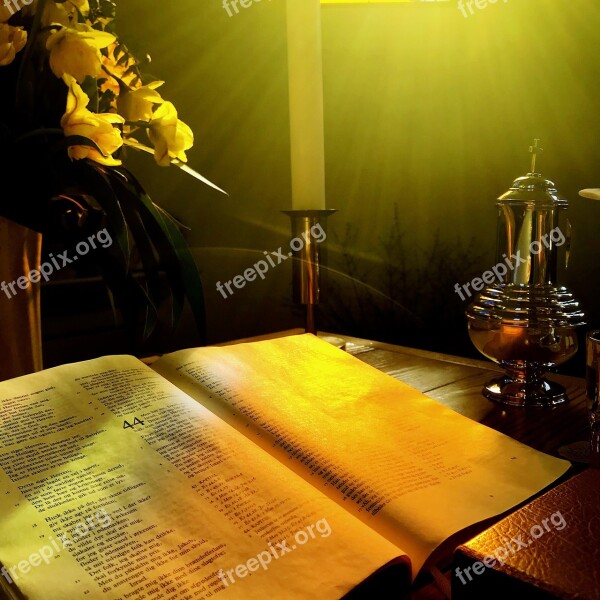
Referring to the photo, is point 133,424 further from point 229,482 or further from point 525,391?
point 525,391

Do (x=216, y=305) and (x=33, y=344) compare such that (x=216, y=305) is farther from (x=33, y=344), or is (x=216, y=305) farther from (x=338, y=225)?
(x=33, y=344)

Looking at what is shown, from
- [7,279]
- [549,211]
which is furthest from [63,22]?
[549,211]

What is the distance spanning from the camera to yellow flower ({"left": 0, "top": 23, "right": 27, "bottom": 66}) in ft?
1.68

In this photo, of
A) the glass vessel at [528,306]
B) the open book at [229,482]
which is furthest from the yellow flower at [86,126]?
the glass vessel at [528,306]

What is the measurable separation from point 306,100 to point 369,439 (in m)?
0.42

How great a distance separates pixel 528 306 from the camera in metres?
0.61

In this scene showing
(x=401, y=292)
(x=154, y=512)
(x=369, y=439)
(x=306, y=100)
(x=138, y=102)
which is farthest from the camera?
(x=401, y=292)

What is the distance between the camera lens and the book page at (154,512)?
0.31 meters

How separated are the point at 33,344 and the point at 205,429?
24cm

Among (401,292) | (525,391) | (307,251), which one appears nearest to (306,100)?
(307,251)

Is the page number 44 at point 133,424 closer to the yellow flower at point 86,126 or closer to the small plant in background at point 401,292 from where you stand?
the yellow flower at point 86,126

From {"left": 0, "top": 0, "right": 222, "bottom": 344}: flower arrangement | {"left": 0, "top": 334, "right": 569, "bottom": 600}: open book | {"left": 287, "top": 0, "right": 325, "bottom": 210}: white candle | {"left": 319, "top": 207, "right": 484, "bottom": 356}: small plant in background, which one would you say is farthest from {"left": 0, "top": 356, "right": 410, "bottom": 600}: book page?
{"left": 319, "top": 207, "right": 484, "bottom": 356}: small plant in background

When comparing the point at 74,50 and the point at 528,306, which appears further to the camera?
the point at 528,306

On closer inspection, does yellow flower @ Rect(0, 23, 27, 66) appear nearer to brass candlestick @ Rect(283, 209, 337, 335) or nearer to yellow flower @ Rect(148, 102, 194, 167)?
yellow flower @ Rect(148, 102, 194, 167)
